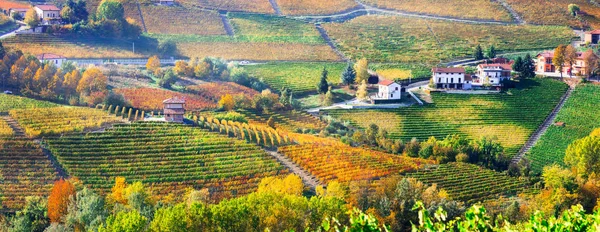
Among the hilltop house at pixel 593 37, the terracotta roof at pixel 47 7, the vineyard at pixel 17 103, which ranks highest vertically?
the terracotta roof at pixel 47 7

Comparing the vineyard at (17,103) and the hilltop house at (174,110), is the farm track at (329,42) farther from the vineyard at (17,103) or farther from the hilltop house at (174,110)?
the vineyard at (17,103)

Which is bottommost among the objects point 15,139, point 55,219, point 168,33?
point 55,219

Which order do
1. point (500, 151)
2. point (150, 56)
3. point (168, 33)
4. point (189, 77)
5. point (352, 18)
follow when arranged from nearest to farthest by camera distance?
point (500, 151) → point (189, 77) → point (150, 56) → point (168, 33) → point (352, 18)

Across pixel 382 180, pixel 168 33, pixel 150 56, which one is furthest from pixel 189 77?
pixel 382 180

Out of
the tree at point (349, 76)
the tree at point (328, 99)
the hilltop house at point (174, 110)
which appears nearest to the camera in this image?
the hilltop house at point (174, 110)

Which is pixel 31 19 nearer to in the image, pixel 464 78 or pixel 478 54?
pixel 464 78

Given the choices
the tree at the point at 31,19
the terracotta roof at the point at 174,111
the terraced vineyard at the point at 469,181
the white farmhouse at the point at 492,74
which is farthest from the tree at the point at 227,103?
the tree at the point at 31,19

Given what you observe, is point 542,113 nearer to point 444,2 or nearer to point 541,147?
point 541,147
